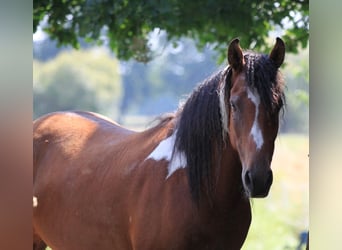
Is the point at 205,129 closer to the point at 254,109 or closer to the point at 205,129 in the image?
the point at 205,129

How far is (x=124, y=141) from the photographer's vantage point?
2848mm

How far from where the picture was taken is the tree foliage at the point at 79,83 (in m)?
22.1

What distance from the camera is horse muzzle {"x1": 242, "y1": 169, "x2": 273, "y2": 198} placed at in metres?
1.93

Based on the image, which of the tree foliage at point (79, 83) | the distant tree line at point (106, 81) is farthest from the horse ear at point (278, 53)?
the tree foliage at point (79, 83)

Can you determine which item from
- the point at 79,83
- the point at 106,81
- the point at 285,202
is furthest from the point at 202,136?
the point at 106,81

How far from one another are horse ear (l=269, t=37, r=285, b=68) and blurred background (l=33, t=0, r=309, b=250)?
0.32 ft

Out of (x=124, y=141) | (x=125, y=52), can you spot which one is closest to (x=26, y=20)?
(x=124, y=141)

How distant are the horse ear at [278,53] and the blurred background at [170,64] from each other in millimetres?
97

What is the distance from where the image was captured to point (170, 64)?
79.9 feet

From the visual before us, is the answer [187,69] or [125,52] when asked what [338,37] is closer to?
[125,52]

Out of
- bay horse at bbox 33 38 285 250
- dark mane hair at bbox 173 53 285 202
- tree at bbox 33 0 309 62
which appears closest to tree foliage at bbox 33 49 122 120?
tree at bbox 33 0 309 62

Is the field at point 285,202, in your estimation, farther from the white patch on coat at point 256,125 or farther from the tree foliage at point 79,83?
the tree foliage at point 79,83

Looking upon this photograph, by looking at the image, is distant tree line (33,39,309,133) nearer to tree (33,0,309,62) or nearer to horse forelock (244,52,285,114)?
tree (33,0,309,62)

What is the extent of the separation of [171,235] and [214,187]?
9.7 inches
